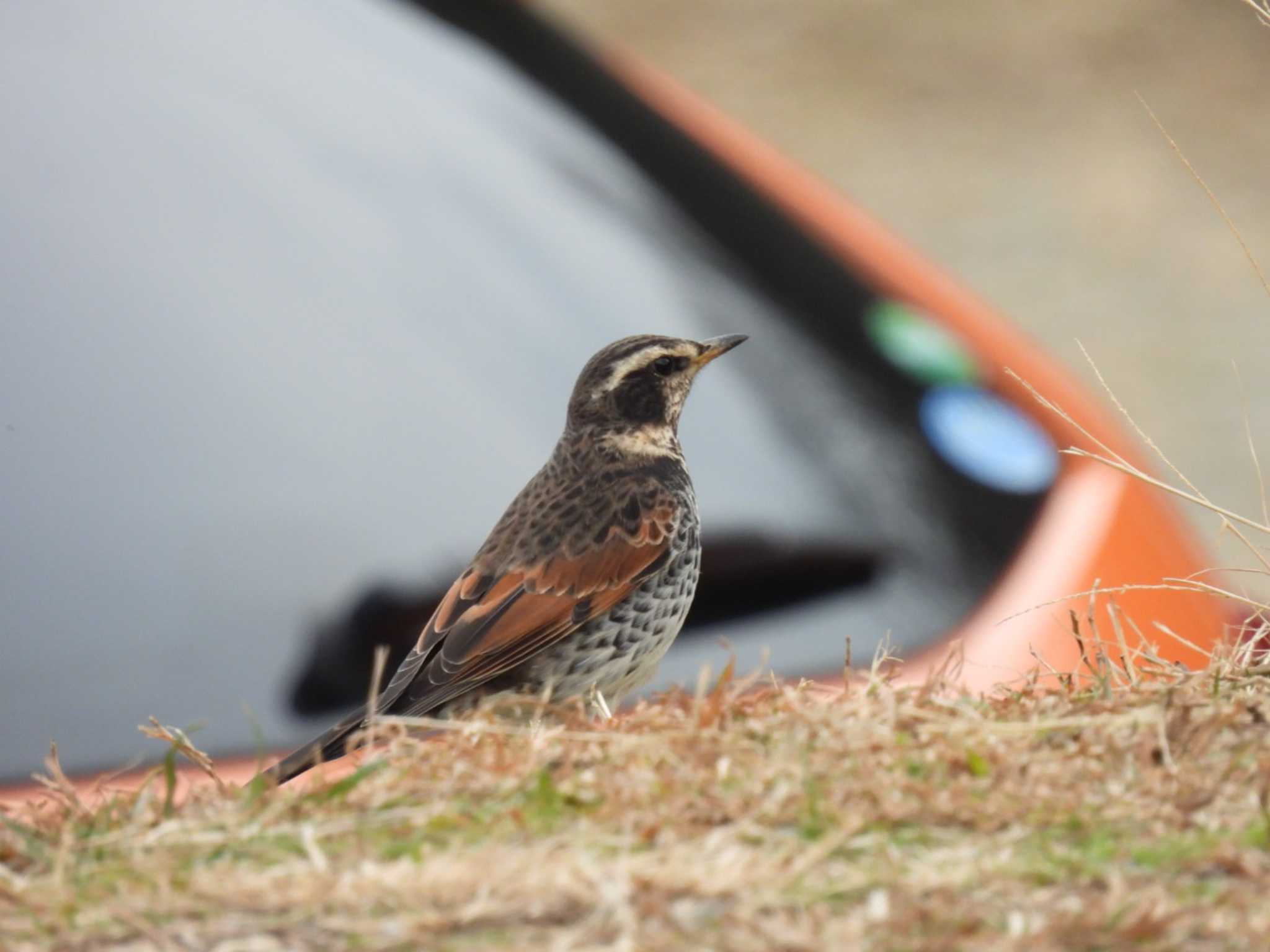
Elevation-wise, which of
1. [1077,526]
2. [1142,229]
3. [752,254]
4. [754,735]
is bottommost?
[754,735]

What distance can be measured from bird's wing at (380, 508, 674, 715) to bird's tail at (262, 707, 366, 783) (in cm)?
29

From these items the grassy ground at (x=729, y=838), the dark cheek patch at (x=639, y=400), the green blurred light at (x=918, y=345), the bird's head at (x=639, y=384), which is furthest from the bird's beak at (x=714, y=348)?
the green blurred light at (x=918, y=345)

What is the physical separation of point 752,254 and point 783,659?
1.54 meters

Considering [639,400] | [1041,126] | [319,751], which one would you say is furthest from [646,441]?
[1041,126]

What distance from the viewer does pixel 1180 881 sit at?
240cm

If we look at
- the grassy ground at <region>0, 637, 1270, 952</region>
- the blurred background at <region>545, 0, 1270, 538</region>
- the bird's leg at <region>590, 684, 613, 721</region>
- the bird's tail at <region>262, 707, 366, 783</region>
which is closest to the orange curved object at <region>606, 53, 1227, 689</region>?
the bird's leg at <region>590, 684, 613, 721</region>

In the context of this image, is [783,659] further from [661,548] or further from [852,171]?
[852,171]

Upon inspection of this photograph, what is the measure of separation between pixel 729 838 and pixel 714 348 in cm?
179

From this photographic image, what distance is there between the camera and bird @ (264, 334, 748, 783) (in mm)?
3811

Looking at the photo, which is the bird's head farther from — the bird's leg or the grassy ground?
the grassy ground

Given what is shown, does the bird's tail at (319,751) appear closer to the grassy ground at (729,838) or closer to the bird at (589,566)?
the grassy ground at (729,838)

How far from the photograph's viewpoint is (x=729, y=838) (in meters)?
2.50

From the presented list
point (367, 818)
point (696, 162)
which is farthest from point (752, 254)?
point (367, 818)

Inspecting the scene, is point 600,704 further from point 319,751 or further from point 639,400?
point 639,400
